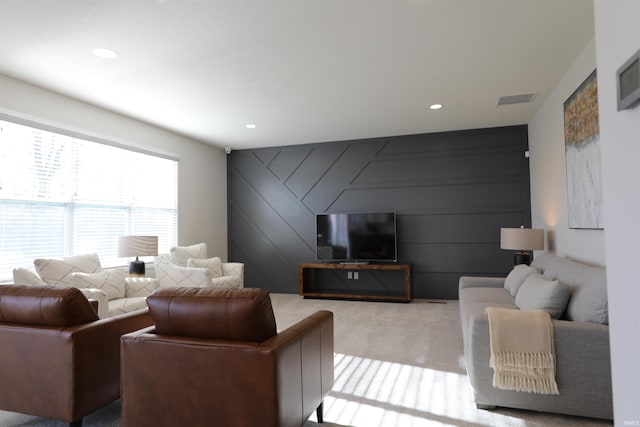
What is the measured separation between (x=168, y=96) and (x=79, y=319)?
289cm

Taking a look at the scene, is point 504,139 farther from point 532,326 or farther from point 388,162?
point 532,326

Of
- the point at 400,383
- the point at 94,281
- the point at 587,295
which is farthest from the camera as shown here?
the point at 94,281

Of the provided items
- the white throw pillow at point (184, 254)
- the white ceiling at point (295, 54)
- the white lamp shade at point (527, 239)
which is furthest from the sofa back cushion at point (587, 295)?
the white throw pillow at point (184, 254)

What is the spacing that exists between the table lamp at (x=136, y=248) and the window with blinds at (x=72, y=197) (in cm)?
49

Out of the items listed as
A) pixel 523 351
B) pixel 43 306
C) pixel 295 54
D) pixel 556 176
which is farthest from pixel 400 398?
pixel 556 176

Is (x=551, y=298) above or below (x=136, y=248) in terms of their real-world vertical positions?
below

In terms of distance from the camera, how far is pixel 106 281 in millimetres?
3770

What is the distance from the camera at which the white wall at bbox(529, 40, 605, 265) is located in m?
3.19

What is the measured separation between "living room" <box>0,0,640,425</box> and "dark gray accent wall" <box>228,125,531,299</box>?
291 millimetres

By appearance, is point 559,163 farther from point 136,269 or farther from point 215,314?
point 136,269

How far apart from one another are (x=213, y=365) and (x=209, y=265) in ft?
12.8

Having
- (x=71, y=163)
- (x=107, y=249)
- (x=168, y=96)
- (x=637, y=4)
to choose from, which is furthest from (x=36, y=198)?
(x=637, y=4)

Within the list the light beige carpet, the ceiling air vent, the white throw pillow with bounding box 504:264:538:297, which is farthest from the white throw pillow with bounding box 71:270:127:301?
the ceiling air vent

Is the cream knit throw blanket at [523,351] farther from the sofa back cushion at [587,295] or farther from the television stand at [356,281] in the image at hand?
the television stand at [356,281]
